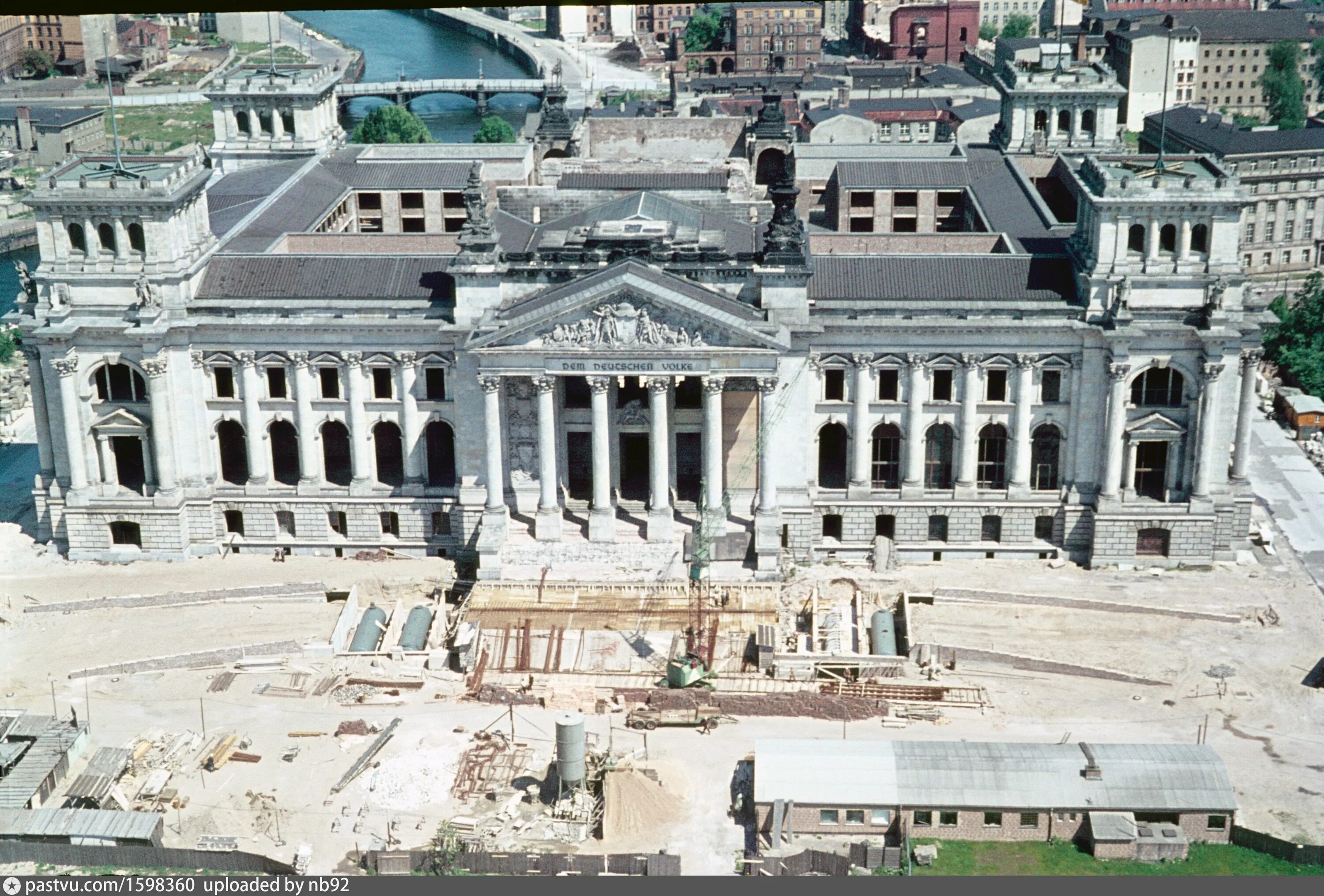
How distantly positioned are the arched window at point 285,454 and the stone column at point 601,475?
1863 centimetres

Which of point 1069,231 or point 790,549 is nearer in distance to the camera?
point 790,549

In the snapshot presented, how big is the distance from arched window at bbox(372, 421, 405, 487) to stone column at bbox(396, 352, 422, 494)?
1.55 meters

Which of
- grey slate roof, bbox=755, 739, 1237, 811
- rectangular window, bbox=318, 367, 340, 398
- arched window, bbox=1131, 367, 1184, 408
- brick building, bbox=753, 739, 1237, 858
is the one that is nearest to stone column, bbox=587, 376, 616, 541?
rectangular window, bbox=318, 367, 340, 398

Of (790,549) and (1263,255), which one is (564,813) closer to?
(790,549)

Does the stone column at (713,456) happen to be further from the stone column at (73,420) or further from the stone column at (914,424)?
the stone column at (73,420)

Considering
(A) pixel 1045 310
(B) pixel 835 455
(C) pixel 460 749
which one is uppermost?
(A) pixel 1045 310

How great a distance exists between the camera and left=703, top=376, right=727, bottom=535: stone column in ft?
278

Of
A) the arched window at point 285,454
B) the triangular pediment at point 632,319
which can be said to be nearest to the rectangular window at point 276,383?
the arched window at point 285,454

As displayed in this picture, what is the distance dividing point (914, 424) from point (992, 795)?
1177 inches

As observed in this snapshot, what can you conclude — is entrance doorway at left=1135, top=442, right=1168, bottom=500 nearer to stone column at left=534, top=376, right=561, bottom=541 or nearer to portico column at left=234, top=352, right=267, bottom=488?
stone column at left=534, top=376, right=561, bottom=541

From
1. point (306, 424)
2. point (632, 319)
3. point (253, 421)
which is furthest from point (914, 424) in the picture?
point (253, 421)

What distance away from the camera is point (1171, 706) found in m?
75.2

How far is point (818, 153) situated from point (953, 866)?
76861 millimetres

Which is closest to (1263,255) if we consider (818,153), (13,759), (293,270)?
(818,153)
